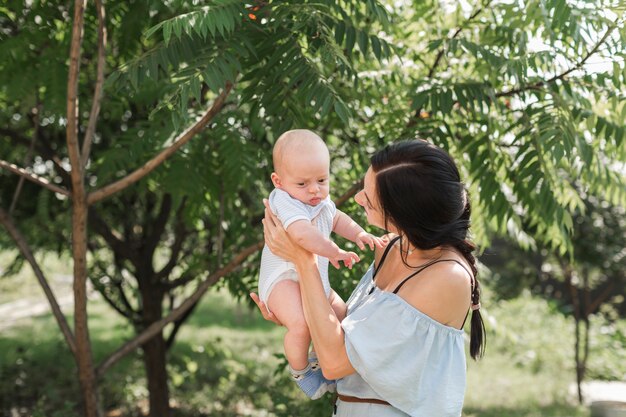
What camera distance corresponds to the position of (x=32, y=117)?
224 inches

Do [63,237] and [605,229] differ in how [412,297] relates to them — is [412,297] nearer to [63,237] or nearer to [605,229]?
[63,237]

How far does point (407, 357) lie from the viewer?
2350mm

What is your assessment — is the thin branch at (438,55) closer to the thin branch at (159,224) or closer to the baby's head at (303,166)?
the baby's head at (303,166)

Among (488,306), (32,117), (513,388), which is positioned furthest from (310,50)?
(488,306)

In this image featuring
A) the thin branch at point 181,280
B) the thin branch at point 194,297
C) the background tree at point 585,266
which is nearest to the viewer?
the thin branch at point 194,297

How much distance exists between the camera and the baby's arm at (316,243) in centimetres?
244

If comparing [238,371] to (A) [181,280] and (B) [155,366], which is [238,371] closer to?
(B) [155,366]

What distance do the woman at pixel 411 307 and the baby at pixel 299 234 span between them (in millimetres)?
88

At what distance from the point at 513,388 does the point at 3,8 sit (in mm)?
7483

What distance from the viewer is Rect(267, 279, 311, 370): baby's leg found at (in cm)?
250

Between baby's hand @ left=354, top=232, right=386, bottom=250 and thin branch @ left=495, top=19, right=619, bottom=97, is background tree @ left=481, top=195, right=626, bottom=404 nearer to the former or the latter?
thin branch @ left=495, top=19, right=619, bottom=97

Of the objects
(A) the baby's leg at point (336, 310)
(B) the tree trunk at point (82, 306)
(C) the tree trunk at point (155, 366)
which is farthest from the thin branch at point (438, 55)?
(C) the tree trunk at point (155, 366)

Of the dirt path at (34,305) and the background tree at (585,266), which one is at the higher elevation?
the background tree at (585,266)

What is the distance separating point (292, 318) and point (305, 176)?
475 mm
